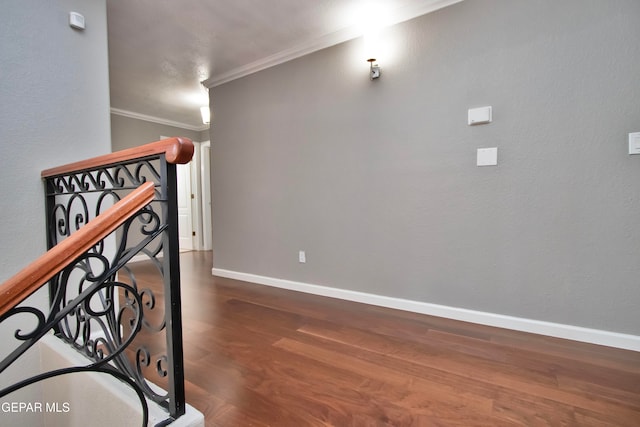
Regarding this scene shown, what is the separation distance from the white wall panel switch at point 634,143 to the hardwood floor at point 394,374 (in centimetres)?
113

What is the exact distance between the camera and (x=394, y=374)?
1.58 m

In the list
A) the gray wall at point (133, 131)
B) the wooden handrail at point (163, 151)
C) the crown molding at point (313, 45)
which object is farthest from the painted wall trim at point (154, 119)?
the wooden handrail at point (163, 151)

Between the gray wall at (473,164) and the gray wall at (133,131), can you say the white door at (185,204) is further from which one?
the gray wall at (473,164)

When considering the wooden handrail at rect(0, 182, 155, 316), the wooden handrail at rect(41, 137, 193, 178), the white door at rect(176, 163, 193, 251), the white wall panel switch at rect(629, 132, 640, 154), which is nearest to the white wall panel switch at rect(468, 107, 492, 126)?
the white wall panel switch at rect(629, 132, 640, 154)

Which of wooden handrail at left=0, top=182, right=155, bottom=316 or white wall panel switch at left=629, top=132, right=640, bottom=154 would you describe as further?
white wall panel switch at left=629, top=132, right=640, bottom=154

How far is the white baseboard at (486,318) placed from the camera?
72.1 inches

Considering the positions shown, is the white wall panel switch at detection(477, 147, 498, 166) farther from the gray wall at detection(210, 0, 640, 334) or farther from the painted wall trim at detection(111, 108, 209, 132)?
the painted wall trim at detection(111, 108, 209, 132)

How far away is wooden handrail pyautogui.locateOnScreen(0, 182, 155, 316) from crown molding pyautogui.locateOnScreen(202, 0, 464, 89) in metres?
2.33

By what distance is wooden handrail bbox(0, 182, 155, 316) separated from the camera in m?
0.65

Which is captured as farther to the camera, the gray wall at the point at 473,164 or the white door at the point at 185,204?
the white door at the point at 185,204

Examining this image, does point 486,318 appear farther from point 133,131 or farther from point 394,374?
point 133,131

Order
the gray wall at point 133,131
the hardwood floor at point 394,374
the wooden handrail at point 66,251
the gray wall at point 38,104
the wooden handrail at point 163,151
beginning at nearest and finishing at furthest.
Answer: the wooden handrail at point 66,251, the wooden handrail at point 163,151, the hardwood floor at point 394,374, the gray wall at point 38,104, the gray wall at point 133,131

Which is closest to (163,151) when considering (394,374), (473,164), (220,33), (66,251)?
(66,251)

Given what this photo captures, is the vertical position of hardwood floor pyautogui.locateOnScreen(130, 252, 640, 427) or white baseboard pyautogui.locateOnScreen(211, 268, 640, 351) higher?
white baseboard pyautogui.locateOnScreen(211, 268, 640, 351)
